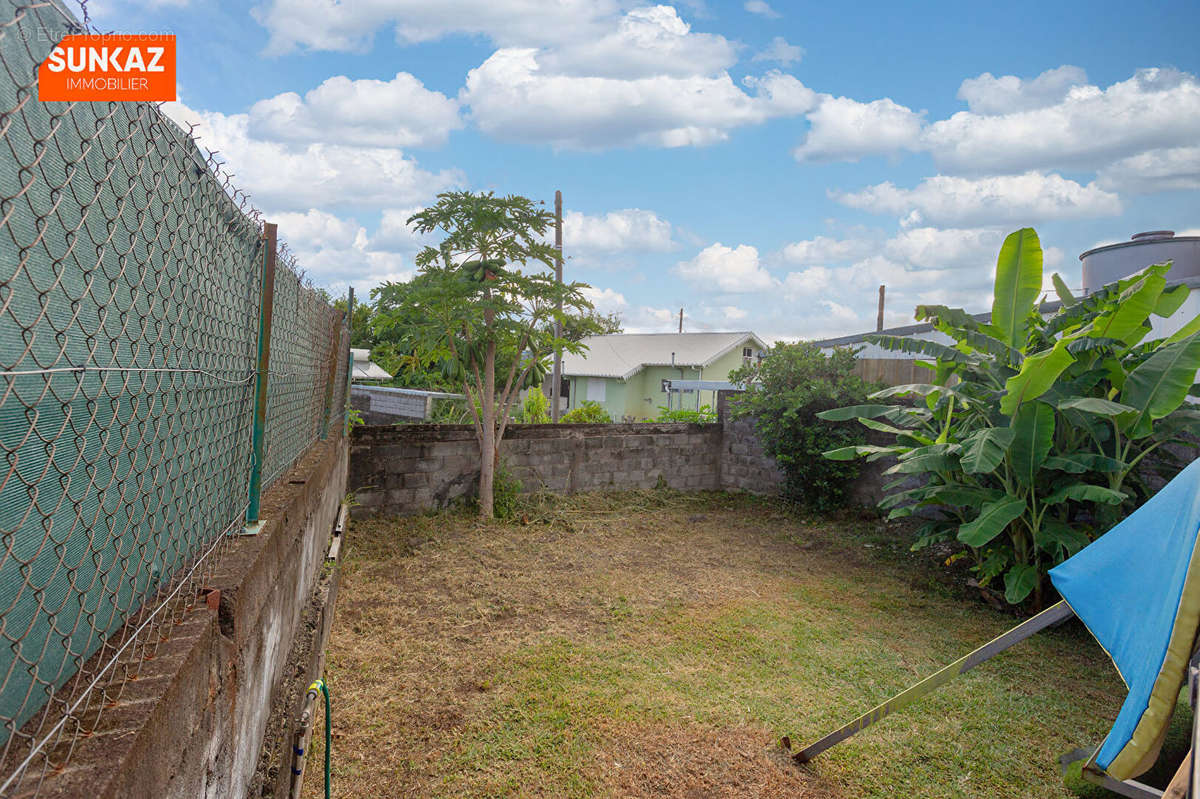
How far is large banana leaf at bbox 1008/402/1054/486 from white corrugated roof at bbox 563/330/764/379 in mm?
17433

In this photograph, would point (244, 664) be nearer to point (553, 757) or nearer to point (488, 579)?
point (553, 757)

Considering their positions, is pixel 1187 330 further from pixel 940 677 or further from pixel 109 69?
pixel 109 69

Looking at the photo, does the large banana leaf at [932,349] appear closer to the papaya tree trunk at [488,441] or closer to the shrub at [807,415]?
the shrub at [807,415]

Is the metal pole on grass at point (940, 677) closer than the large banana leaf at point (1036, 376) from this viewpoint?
Yes

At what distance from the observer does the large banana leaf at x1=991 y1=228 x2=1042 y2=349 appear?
4.91 meters

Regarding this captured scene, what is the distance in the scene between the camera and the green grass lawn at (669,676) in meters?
2.83

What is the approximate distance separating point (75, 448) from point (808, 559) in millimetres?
6152

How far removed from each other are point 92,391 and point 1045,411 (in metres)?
5.25

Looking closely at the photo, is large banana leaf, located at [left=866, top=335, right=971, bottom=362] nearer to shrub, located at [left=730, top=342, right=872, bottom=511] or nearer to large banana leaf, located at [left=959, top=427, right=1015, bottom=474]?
large banana leaf, located at [left=959, top=427, right=1015, bottom=474]

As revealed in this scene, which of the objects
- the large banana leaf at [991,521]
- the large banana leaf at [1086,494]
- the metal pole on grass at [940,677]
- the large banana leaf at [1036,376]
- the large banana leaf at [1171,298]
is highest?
the large banana leaf at [1171,298]

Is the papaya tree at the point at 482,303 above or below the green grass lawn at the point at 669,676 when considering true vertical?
above

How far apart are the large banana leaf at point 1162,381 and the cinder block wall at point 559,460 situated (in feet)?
15.3

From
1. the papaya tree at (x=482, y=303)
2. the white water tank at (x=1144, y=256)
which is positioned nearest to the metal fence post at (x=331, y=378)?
the papaya tree at (x=482, y=303)

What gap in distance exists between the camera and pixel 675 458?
8.92 meters
